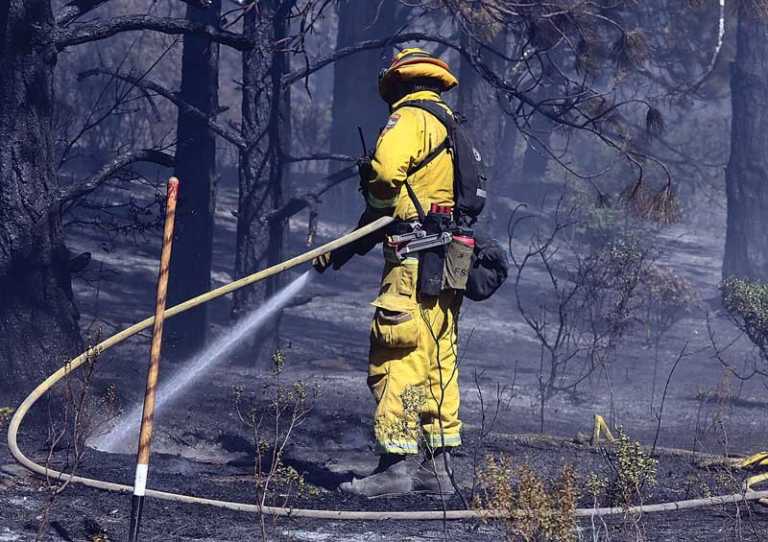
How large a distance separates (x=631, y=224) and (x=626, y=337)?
6.96m

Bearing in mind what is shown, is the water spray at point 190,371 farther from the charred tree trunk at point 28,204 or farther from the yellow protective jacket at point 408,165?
the yellow protective jacket at point 408,165

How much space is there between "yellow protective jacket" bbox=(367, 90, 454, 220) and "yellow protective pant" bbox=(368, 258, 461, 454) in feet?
0.99

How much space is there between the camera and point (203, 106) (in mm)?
10078

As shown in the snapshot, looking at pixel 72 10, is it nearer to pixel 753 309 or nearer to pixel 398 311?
pixel 398 311

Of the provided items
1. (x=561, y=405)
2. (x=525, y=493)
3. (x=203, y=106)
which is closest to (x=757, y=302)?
(x=561, y=405)

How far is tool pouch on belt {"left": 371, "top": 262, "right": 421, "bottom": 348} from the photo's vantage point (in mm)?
4980

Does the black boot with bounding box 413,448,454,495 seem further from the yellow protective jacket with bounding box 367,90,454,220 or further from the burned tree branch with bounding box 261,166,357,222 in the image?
the burned tree branch with bounding box 261,166,357,222

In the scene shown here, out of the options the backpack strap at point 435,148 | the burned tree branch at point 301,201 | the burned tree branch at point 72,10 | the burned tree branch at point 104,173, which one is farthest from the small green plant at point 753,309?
the burned tree branch at point 72,10

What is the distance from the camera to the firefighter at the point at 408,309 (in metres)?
4.95

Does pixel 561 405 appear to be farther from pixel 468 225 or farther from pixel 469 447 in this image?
pixel 468 225

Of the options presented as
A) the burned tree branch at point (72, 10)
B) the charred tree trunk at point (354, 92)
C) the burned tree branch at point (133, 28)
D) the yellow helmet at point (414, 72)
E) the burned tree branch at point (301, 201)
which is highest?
the charred tree trunk at point (354, 92)

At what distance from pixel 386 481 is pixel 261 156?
5.16 metres

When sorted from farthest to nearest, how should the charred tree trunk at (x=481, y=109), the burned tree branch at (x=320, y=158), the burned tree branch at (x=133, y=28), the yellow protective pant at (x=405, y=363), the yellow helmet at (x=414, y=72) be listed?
the charred tree trunk at (x=481, y=109), the burned tree branch at (x=320, y=158), the burned tree branch at (x=133, y=28), the yellow helmet at (x=414, y=72), the yellow protective pant at (x=405, y=363)

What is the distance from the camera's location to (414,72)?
522cm
